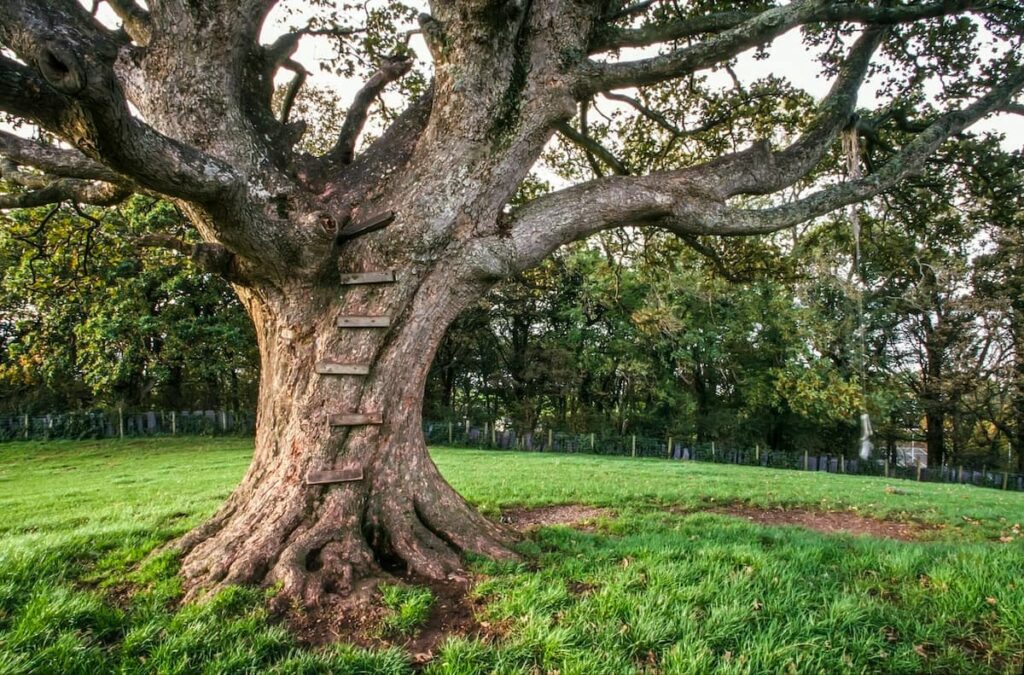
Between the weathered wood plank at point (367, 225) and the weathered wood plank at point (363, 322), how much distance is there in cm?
79

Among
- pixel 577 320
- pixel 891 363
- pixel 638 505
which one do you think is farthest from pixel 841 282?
pixel 638 505

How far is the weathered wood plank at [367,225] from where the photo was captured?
187 inches

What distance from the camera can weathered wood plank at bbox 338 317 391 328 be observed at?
4660mm

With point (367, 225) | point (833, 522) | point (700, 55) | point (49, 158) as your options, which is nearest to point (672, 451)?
point (833, 522)

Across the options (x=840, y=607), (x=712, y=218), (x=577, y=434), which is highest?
(x=712, y=218)

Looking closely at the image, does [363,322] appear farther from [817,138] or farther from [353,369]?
[817,138]

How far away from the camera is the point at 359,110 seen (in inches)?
236

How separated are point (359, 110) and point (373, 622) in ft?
17.5

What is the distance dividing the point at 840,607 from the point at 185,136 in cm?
640

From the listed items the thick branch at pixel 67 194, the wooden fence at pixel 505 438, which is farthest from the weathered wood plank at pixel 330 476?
the wooden fence at pixel 505 438

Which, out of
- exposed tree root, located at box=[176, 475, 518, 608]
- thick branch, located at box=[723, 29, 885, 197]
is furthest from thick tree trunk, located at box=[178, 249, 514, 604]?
thick branch, located at box=[723, 29, 885, 197]

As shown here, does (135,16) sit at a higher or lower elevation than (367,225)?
higher

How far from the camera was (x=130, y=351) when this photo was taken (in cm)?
1969

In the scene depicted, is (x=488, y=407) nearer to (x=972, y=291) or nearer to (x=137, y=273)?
(x=137, y=273)
